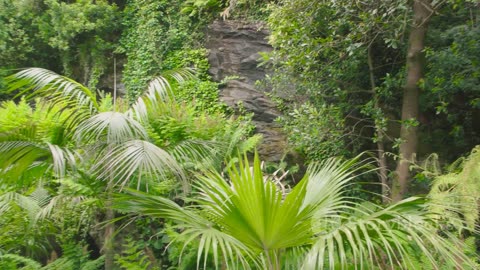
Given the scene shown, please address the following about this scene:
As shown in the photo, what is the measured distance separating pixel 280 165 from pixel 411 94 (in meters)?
2.16

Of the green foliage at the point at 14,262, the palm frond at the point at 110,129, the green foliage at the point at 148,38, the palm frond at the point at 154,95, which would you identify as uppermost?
the green foliage at the point at 148,38

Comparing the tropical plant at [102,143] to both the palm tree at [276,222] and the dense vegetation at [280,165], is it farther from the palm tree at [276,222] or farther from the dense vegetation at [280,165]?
the palm tree at [276,222]

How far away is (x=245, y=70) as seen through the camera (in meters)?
10.5

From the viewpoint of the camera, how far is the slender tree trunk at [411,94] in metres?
6.59

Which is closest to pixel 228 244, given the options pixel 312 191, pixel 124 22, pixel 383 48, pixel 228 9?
pixel 312 191

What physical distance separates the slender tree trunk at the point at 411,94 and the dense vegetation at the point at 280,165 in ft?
0.06

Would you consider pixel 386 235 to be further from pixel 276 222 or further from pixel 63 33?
pixel 63 33

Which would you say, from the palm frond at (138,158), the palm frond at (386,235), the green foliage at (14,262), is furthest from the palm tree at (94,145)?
the palm frond at (386,235)

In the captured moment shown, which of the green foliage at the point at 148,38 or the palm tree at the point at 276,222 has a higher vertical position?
the green foliage at the point at 148,38

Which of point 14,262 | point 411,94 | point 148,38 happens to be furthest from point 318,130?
point 148,38

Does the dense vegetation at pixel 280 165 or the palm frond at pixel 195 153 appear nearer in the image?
the dense vegetation at pixel 280 165

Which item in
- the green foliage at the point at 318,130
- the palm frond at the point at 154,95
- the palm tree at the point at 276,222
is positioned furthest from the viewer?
the green foliage at the point at 318,130

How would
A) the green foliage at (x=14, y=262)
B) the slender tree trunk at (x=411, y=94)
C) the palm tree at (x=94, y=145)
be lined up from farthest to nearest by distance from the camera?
the slender tree trunk at (x=411, y=94), the green foliage at (x=14, y=262), the palm tree at (x=94, y=145)

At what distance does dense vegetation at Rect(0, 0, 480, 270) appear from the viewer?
3.58 m
